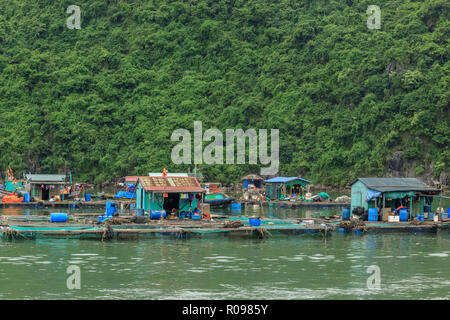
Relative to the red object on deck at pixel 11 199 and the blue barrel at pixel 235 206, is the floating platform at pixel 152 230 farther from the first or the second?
the red object on deck at pixel 11 199

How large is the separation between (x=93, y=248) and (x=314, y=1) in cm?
8927

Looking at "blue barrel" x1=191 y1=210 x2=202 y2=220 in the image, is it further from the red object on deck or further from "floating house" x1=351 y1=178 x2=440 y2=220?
the red object on deck

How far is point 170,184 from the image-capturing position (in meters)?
39.2

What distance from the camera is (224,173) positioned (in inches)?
3292

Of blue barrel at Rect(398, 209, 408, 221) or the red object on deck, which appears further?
the red object on deck

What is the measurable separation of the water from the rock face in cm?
4265

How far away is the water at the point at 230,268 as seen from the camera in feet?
77.8

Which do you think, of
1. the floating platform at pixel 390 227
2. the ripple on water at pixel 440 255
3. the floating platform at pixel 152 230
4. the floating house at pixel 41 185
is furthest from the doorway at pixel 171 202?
the floating house at pixel 41 185

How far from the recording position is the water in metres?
23.7

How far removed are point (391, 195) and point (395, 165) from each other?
40723mm

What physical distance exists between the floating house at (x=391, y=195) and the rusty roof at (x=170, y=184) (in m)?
8.86

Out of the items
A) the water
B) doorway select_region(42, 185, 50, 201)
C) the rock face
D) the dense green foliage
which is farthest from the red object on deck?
the rock face
